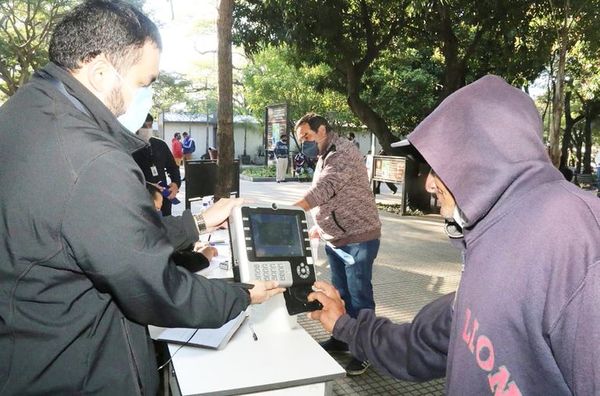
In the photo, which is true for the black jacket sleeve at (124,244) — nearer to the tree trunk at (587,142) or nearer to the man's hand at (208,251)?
the man's hand at (208,251)

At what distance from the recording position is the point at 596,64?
17.2 metres

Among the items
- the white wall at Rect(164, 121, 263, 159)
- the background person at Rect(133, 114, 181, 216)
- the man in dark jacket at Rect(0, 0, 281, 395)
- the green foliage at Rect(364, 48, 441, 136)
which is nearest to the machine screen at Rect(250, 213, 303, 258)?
the man in dark jacket at Rect(0, 0, 281, 395)

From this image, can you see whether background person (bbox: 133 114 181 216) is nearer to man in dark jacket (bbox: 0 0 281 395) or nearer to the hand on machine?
the hand on machine

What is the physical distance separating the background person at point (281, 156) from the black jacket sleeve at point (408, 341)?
50.1ft

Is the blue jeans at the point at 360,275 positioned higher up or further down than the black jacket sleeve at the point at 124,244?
further down

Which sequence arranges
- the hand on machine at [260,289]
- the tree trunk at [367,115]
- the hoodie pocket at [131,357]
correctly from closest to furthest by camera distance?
the hoodie pocket at [131,357]
the hand on machine at [260,289]
the tree trunk at [367,115]

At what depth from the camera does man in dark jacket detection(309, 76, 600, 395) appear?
857mm

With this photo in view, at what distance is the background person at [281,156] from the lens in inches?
675

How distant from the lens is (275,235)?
2.04 m

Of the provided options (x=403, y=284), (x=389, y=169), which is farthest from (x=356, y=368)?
(x=389, y=169)

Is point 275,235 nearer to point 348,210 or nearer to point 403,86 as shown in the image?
point 348,210

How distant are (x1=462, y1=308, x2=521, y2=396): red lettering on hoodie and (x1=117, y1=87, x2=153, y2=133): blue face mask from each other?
49.4 inches

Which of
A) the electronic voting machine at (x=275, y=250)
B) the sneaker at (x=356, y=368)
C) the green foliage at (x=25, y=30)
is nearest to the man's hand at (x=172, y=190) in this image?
the sneaker at (x=356, y=368)

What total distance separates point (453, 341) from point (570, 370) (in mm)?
340
